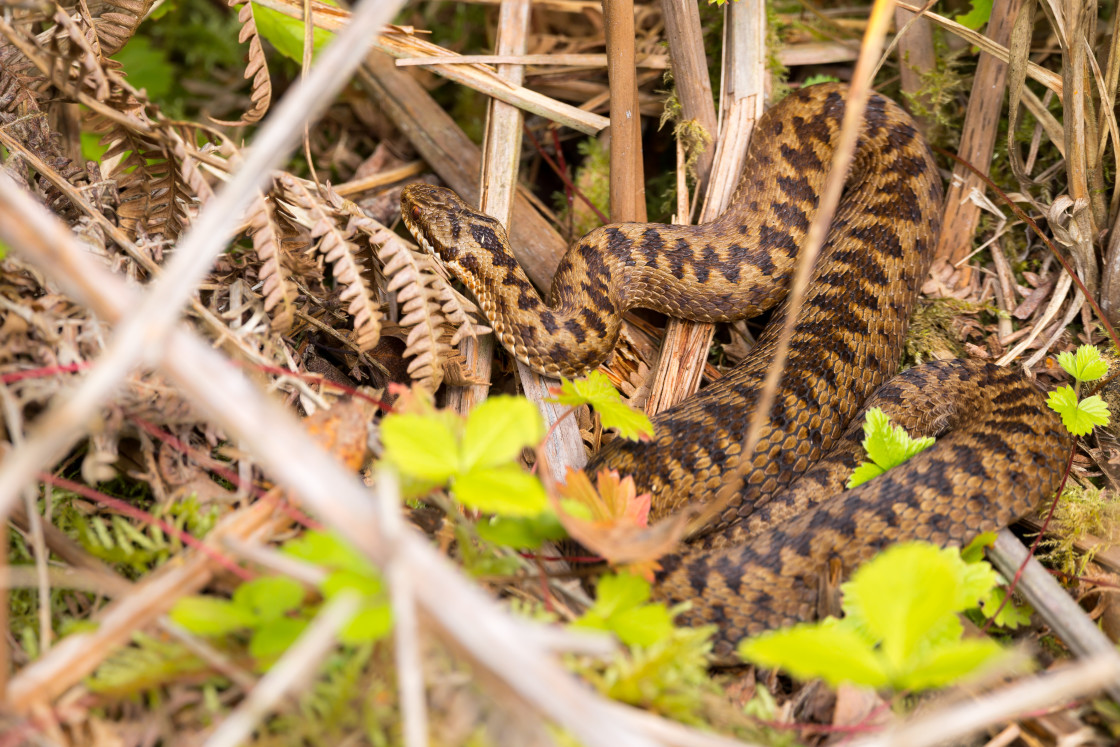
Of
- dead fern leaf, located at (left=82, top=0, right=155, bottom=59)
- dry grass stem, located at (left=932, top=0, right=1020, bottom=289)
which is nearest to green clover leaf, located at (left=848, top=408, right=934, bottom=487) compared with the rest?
dry grass stem, located at (left=932, top=0, right=1020, bottom=289)

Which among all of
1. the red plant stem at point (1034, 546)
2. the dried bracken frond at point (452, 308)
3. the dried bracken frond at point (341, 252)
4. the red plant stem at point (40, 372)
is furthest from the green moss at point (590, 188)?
the red plant stem at point (40, 372)

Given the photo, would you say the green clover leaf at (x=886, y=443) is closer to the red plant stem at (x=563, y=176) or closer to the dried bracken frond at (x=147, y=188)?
the red plant stem at (x=563, y=176)

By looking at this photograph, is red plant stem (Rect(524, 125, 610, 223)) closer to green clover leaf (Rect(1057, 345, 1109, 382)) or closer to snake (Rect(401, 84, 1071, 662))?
snake (Rect(401, 84, 1071, 662))

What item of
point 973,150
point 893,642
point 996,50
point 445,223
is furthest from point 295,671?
→ point 973,150

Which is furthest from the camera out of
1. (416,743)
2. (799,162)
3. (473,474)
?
(799,162)

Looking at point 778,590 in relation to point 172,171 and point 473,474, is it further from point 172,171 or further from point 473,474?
point 172,171

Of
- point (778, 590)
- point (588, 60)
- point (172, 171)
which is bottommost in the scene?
point (778, 590)

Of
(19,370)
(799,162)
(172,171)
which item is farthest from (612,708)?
(799,162)
